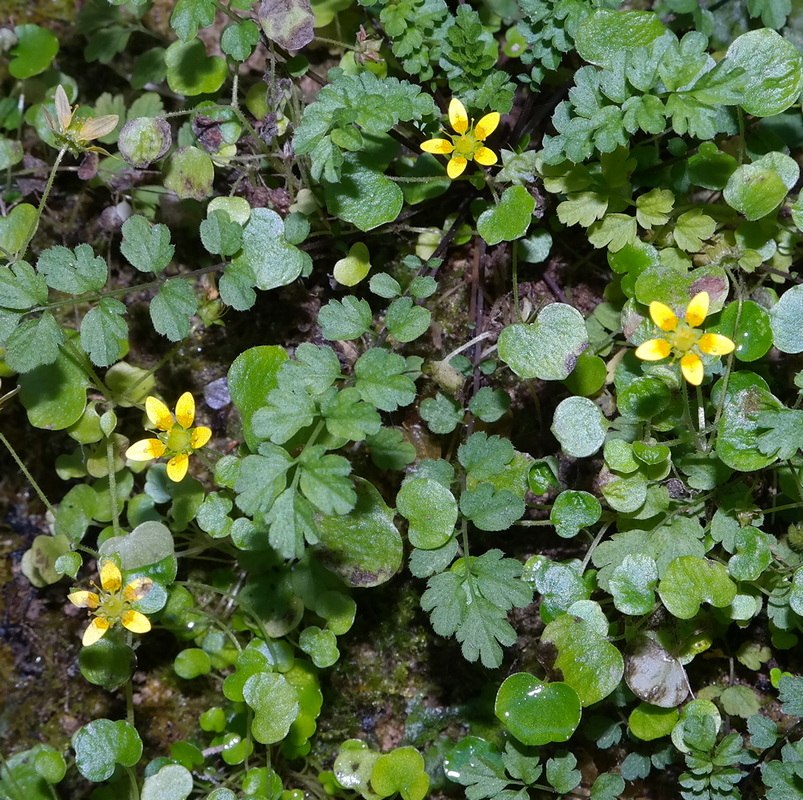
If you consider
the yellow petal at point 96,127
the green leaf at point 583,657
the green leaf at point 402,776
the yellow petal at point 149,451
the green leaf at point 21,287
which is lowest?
Answer: the green leaf at point 402,776

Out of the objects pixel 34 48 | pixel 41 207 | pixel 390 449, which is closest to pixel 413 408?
pixel 390 449

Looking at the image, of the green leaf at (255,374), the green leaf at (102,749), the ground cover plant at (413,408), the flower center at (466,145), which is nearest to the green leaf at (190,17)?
the ground cover plant at (413,408)

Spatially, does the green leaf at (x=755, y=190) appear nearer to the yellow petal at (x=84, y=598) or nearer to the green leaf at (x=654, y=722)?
the green leaf at (x=654, y=722)

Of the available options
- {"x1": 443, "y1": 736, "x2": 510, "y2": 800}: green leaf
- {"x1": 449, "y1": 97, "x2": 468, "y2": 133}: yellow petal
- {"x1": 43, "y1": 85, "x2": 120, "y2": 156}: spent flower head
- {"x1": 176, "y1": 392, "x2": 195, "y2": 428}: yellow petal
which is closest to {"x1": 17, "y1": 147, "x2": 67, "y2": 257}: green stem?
{"x1": 43, "y1": 85, "x2": 120, "y2": 156}: spent flower head

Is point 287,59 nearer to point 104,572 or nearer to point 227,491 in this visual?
point 227,491

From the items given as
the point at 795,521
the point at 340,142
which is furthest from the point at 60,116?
the point at 795,521

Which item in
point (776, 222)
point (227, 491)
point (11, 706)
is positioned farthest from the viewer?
point (11, 706)

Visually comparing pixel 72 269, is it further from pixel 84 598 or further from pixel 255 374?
pixel 84 598

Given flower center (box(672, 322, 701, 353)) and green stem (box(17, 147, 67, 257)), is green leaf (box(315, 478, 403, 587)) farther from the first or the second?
green stem (box(17, 147, 67, 257))
